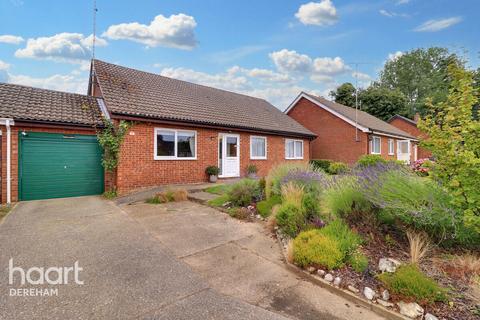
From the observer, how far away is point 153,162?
9.77m

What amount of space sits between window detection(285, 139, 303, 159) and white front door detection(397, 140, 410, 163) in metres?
13.4

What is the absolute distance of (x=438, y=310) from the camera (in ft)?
8.71

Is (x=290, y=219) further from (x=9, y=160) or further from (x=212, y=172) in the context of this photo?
(x=9, y=160)

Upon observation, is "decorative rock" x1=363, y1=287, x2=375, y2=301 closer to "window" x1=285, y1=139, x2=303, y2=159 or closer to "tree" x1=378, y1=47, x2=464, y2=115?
"window" x1=285, y1=139, x2=303, y2=159

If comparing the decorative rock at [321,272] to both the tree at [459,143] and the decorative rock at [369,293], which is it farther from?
the tree at [459,143]

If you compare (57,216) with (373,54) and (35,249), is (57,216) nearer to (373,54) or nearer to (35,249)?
(35,249)

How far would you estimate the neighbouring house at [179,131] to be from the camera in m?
9.34

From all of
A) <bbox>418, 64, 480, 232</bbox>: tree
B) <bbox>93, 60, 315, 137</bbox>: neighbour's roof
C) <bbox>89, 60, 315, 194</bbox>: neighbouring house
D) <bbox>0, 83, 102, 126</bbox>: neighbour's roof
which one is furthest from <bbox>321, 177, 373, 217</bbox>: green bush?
<bbox>0, 83, 102, 126</bbox>: neighbour's roof

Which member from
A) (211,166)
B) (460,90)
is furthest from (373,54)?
(460,90)

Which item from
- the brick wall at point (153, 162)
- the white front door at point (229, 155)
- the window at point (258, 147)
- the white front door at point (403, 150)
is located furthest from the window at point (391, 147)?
the white front door at point (229, 155)

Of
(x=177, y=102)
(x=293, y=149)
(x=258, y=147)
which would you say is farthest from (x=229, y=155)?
(x=293, y=149)

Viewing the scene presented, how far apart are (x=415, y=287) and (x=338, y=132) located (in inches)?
681

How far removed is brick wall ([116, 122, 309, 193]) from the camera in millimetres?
9055

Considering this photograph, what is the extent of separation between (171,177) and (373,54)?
14266 mm
